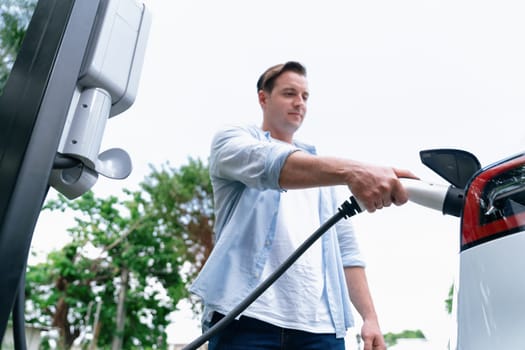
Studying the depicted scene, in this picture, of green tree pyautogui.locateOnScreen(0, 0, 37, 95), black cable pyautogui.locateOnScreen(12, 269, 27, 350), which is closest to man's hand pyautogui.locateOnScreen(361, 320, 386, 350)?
black cable pyautogui.locateOnScreen(12, 269, 27, 350)

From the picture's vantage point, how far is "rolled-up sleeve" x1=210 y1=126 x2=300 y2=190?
118 centimetres

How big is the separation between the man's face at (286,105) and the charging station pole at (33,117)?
120 centimetres

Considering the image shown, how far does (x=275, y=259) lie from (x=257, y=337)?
0.84ft

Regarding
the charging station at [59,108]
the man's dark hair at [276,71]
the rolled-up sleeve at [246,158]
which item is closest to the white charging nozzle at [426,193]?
the rolled-up sleeve at [246,158]

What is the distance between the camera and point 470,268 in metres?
0.74

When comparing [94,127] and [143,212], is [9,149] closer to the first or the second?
[94,127]

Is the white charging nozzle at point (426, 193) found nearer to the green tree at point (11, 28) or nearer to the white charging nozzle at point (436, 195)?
the white charging nozzle at point (436, 195)

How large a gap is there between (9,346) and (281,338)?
0.88 metres

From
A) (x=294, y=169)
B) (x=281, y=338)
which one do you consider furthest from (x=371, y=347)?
(x=294, y=169)

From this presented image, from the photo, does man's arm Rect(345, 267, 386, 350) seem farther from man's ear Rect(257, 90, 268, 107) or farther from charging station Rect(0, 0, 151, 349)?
charging station Rect(0, 0, 151, 349)

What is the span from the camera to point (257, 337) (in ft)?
4.44

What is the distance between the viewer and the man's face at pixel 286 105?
1817 mm

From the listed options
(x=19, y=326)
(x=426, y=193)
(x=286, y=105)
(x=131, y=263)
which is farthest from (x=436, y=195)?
(x=131, y=263)

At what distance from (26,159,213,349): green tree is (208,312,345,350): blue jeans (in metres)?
9.86
